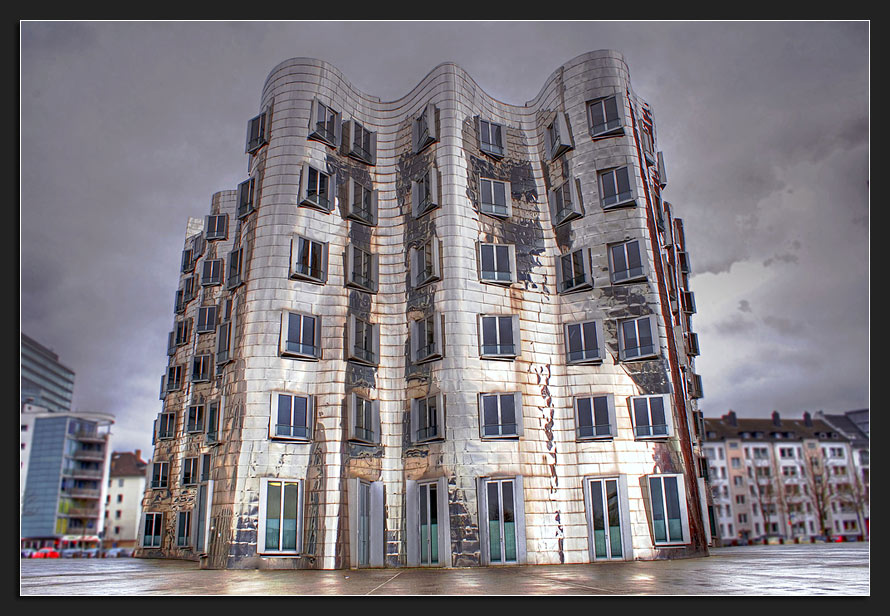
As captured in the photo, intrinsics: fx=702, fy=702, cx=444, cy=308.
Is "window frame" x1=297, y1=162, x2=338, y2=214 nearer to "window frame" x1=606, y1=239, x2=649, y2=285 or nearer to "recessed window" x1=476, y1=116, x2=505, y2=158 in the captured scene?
"recessed window" x1=476, y1=116, x2=505, y2=158

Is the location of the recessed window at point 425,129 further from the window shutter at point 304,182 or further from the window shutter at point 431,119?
the window shutter at point 304,182

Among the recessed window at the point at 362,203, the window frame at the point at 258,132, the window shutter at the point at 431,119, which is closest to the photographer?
the window frame at the point at 258,132

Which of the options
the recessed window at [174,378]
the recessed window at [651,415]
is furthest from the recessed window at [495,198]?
the recessed window at [174,378]

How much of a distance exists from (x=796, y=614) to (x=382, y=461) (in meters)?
13.2

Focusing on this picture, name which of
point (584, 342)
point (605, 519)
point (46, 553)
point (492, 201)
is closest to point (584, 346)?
point (584, 342)

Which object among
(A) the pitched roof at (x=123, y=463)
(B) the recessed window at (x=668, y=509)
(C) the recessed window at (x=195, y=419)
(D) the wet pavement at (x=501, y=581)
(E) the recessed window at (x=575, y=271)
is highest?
(E) the recessed window at (x=575, y=271)

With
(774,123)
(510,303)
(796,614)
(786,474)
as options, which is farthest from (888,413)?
(786,474)

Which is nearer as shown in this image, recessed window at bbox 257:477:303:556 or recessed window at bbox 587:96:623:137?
recessed window at bbox 257:477:303:556

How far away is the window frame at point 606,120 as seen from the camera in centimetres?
2458

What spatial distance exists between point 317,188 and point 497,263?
21.7ft

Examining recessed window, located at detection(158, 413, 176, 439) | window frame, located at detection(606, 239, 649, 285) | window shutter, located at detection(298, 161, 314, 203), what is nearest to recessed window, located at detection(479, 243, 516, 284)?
window frame, located at detection(606, 239, 649, 285)

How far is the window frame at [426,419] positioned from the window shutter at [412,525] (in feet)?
4.64

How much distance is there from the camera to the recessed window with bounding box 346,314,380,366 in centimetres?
2255

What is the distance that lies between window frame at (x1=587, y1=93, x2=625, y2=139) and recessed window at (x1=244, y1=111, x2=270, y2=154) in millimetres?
11426
